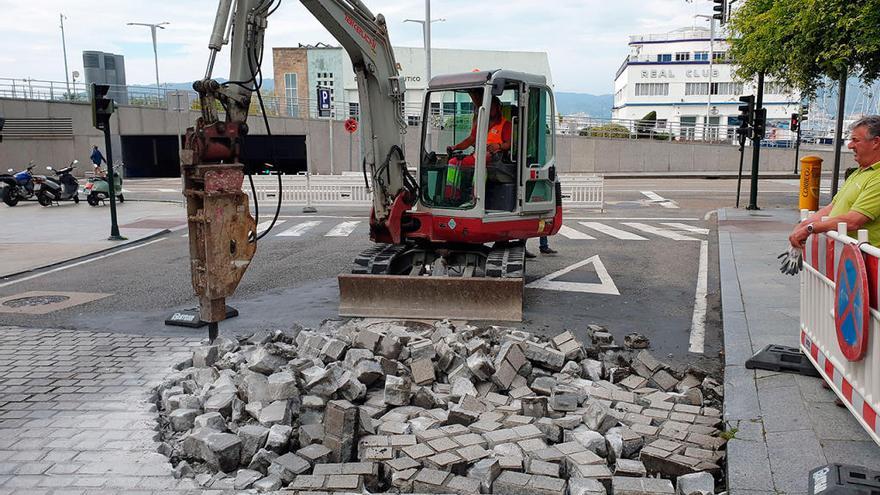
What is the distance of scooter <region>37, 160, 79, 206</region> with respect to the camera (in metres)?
22.1

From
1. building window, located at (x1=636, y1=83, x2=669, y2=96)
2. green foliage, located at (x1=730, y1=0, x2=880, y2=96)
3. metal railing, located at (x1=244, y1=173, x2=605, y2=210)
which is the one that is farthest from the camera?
building window, located at (x1=636, y1=83, x2=669, y2=96)

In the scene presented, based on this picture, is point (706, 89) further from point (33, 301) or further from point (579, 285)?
point (33, 301)

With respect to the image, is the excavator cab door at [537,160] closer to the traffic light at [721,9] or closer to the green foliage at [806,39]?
the green foliage at [806,39]

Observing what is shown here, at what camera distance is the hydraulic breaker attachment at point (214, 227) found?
19.1 ft

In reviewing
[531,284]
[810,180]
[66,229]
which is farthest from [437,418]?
[66,229]

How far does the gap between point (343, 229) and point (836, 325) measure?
521 inches

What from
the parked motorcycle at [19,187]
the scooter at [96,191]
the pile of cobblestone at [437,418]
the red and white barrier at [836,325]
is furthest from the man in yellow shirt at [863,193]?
the parked motorcycle at [19,187]

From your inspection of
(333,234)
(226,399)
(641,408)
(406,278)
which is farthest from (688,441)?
(333,234)

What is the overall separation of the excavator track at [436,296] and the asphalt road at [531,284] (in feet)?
1.26

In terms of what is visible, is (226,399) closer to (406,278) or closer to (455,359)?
(455,359)

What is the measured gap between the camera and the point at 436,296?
8.60 m

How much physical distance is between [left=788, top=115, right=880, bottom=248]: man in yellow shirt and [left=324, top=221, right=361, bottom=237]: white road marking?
11885 millimetres

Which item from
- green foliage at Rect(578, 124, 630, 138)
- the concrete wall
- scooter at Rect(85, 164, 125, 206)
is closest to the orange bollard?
scooter at Rect(85, 164, 125, 206)

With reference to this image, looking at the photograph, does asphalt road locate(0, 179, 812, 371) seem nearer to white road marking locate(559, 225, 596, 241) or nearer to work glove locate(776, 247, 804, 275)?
white road marking locate(559, 225, 596, 241)
